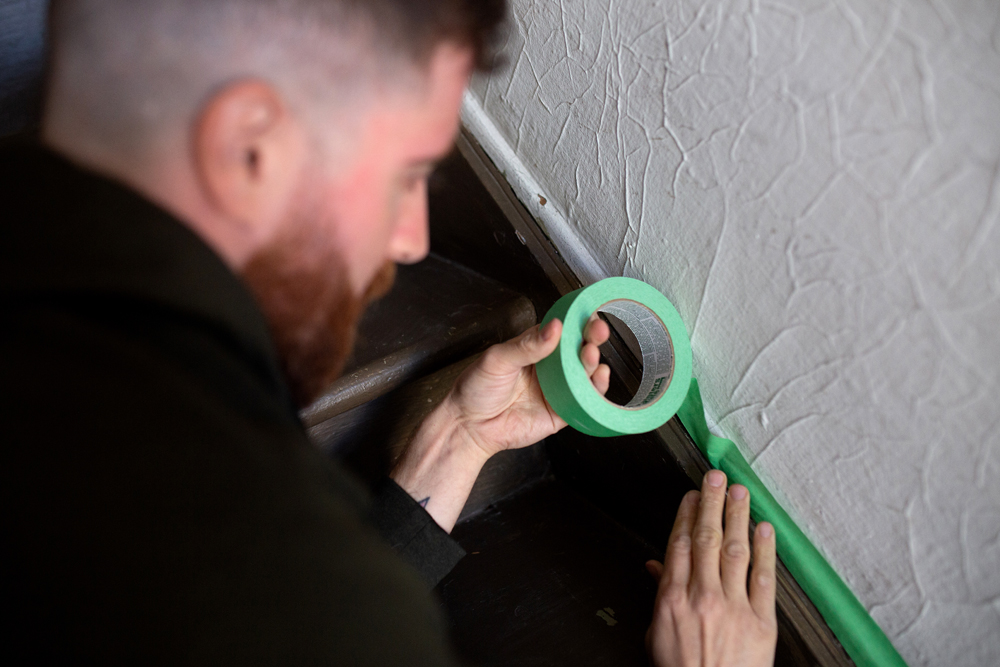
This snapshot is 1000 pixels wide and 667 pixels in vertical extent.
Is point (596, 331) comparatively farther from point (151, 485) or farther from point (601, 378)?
point (151, 485)

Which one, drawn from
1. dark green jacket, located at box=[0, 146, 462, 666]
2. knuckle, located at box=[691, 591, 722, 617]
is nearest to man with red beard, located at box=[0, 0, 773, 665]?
dark green jacket, located at box=[0, 146, 462, 666]

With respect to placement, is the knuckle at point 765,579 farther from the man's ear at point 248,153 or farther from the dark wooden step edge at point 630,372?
the man's ear at point 248,153

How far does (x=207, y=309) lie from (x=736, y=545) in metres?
0.64

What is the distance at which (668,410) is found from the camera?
2.45 ft

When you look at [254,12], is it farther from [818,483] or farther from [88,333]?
[818,483]

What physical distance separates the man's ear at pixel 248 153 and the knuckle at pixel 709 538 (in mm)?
595

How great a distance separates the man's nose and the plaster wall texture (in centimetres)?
28

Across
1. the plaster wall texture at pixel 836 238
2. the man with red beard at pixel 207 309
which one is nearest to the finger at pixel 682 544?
the plaster wall texture at pixel 836 238

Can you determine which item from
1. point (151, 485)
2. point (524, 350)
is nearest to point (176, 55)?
point (151, 485)

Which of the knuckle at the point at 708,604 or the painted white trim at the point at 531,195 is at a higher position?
the painted white trim at the point at 531,195

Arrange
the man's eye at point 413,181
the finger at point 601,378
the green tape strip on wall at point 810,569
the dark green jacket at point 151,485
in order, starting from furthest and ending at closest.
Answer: the finger at point 601,378 < the green tape strip on wall at point 810,569 < the man's eye at point 413,181 < the dark green jacket at point 151,485

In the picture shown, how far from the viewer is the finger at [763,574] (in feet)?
2.42

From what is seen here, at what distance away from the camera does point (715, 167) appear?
26.0 inches

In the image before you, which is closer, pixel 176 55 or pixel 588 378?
pixel 176 55
